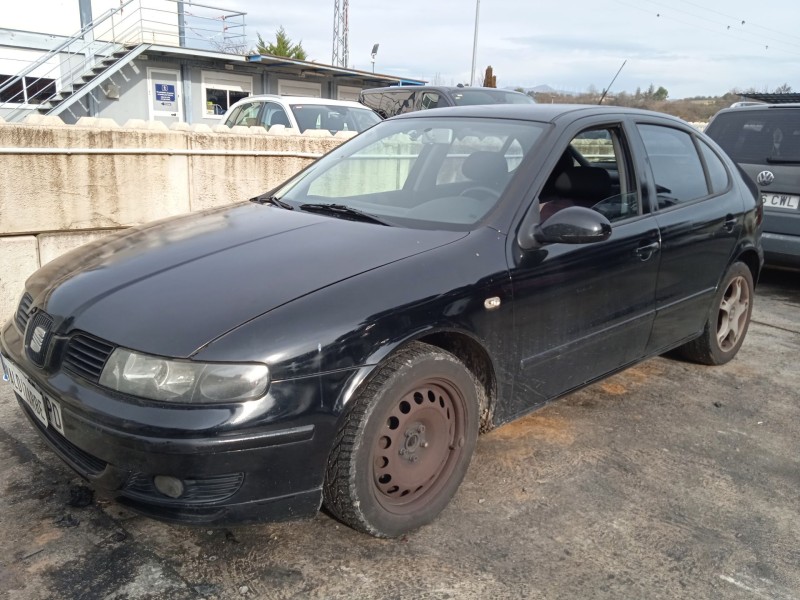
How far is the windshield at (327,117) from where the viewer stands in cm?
939

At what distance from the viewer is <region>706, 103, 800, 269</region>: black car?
6.27 meters

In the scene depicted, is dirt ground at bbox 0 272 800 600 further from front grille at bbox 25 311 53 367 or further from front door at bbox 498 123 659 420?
front grille at bbox 25 311 53 367

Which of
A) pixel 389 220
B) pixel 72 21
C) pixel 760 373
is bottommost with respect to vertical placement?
pixel 760 373

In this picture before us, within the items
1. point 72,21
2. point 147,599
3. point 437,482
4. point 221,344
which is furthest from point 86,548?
point 72,21

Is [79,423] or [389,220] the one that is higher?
[389,220]

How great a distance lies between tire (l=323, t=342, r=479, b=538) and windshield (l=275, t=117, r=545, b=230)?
713mm

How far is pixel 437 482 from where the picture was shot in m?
2.78

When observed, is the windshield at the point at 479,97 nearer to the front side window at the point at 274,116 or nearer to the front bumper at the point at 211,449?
the front side window at the point at 274,116

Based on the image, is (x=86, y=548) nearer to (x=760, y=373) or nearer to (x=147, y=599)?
(x=147, y=599)

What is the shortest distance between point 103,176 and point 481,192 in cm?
341

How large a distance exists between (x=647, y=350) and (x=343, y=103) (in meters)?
7.03

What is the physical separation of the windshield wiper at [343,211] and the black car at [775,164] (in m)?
4.60

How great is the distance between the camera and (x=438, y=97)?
958 centimetres

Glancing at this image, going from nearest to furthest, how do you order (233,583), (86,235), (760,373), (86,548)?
(233,583)
(86,548)
(760,373)
(86,235)
